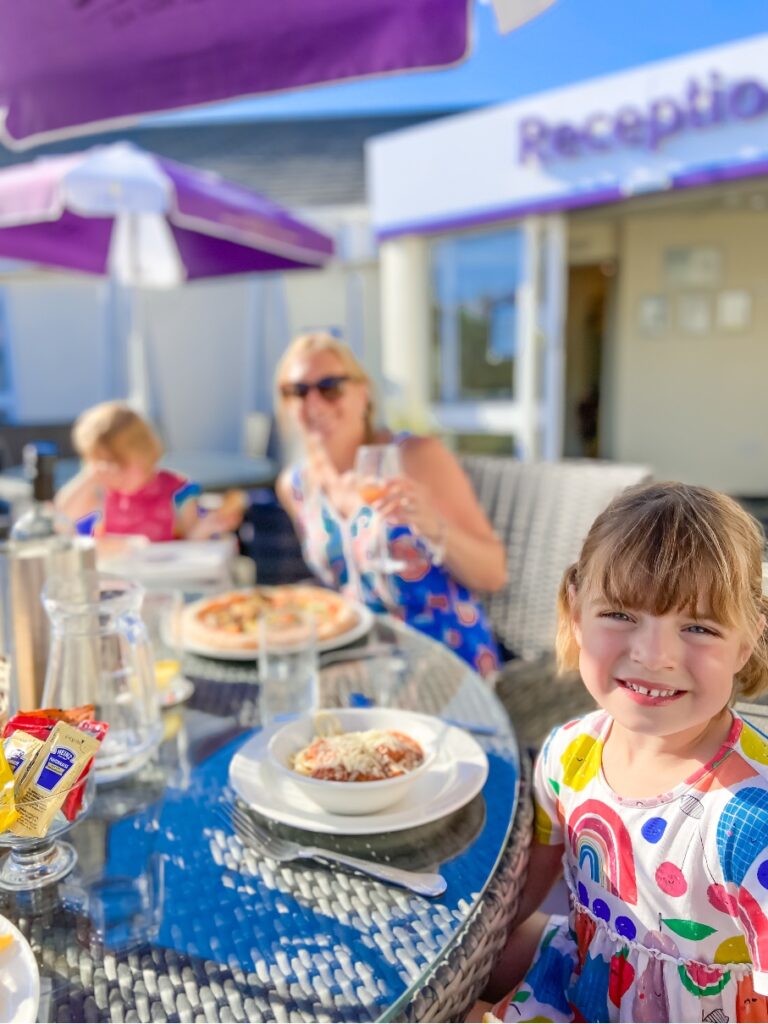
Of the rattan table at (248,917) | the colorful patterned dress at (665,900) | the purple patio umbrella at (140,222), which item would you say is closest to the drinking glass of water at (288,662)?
the rattan table at (248,917)

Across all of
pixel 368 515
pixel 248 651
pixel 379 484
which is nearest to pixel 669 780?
pixel 379 484

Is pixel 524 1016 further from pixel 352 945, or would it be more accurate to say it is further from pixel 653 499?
pixel 653 499

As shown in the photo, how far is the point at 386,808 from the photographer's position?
111cm

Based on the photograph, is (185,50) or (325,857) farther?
(185,50)

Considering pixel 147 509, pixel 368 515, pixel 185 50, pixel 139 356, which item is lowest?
pixel 147 509

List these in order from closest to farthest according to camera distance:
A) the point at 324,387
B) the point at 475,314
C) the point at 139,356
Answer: the point at 324,387 → the point at 139,356 → the point at 475,314

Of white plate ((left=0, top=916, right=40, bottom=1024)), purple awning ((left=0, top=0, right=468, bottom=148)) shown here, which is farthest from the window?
white plate ((left=0, top=916, right=40, bottom=1024))

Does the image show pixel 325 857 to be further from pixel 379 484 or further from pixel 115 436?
pixel 115 436

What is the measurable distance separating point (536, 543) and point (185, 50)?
190 centimetres

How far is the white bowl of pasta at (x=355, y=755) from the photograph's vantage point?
108 cm

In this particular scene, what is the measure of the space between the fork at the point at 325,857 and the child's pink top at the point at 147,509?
7.45 ft

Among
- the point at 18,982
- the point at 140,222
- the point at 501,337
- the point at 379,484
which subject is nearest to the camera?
the point at 18,982

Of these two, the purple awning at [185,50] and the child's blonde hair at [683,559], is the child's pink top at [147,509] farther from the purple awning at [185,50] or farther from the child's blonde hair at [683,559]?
the child's blonde hair at [683,559]

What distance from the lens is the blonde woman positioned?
2291mm
